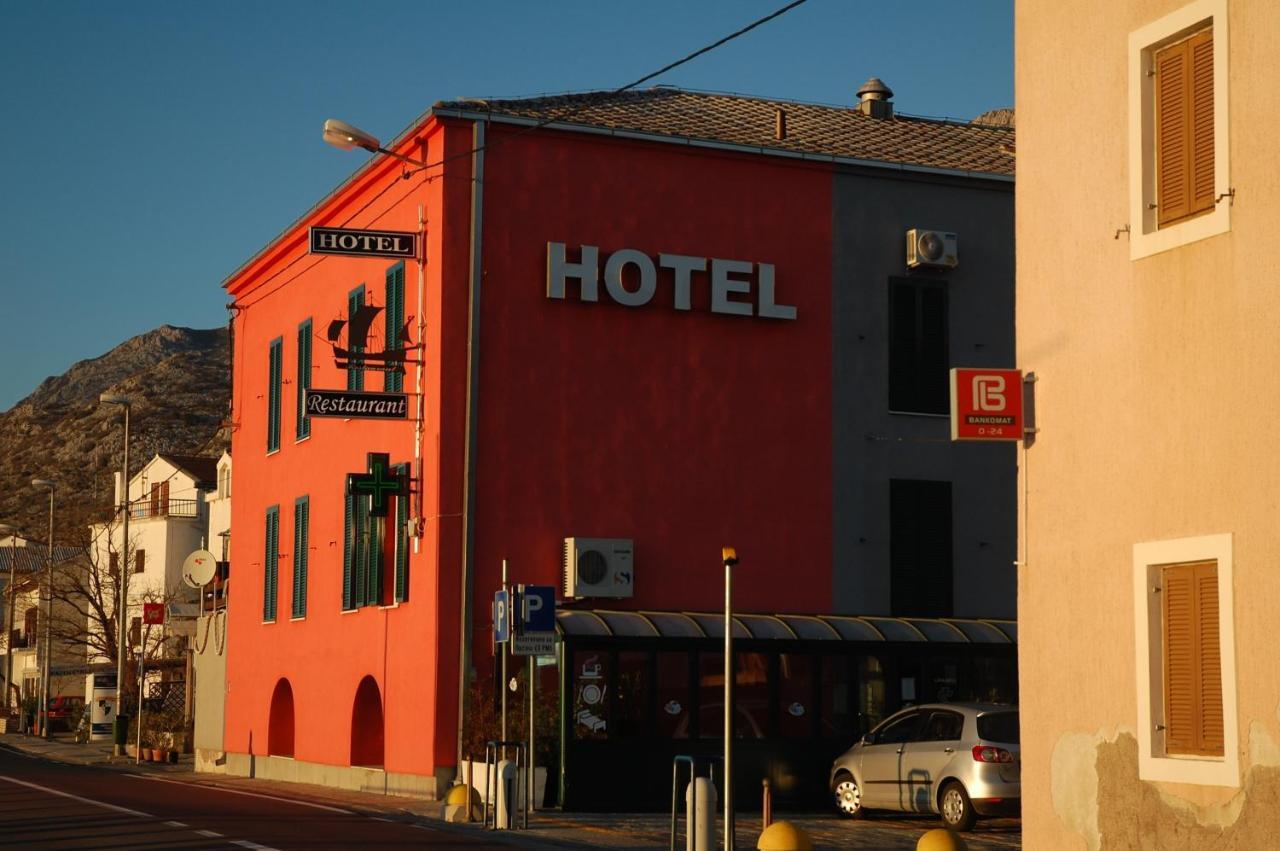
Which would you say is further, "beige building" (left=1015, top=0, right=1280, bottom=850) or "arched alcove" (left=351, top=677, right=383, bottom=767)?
"arched alcove" (left=351, top=677, right=383, bottom=767)

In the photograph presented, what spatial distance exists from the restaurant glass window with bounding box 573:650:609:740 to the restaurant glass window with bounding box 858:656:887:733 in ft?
13.2

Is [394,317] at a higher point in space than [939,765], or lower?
higher

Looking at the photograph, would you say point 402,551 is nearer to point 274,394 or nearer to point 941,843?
point 274,394

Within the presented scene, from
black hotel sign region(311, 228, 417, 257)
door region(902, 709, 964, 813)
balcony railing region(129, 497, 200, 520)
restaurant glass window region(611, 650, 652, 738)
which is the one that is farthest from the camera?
balcony railing region(129, 497, 200, 520)

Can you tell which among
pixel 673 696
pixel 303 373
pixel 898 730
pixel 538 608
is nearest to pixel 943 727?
pixel 898 730

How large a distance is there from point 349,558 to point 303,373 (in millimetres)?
5029

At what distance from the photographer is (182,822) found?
20844mm

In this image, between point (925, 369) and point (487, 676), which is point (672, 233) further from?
point (487, 676)

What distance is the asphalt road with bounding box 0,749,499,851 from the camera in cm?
1830

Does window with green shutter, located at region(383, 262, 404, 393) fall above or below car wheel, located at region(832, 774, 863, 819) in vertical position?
above

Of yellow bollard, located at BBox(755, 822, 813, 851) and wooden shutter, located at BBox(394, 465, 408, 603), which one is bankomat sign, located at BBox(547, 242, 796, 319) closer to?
wooden shutter, located at BBox(394, 465, 408, 603)

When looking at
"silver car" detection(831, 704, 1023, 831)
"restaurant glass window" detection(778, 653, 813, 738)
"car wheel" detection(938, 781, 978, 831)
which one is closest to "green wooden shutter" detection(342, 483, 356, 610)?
"restaurant glass window" detection(778, 653, 813, 738)

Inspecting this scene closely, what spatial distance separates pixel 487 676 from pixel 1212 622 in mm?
15143

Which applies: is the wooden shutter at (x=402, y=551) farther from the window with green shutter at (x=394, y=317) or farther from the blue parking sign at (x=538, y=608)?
the blue parking sign at (x=538, y=608)
